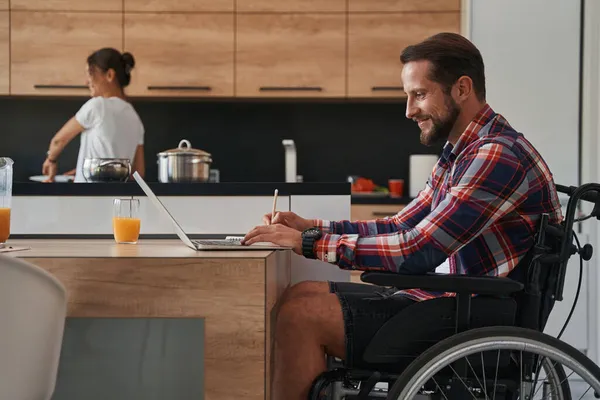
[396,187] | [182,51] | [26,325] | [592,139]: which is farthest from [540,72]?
[26,325]

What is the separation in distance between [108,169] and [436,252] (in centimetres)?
160

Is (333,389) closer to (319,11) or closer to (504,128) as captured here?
(504,128)

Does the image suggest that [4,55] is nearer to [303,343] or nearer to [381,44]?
[381,44]

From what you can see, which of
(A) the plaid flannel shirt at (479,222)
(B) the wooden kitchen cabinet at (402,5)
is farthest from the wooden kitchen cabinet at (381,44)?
(A) the plaid flannel shirt at (479,222)

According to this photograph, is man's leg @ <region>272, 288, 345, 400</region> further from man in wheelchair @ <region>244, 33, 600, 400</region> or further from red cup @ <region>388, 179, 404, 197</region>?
red cup @ <region>388, 179, 404, 197</region>

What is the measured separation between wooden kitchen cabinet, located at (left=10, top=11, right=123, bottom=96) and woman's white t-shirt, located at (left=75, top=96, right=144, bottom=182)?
38.2 inches

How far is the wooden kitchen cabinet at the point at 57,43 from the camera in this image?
450 cm

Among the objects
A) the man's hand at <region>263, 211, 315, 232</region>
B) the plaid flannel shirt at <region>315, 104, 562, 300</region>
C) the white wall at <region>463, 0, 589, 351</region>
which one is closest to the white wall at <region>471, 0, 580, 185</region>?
the white wall at <region>463, 0, 589, 351</region>

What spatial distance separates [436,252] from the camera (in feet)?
5.42

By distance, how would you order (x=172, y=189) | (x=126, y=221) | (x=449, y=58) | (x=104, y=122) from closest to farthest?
(x=449, y=58), (x=126, y=221), (x=172, y=189), (x=104, y=122)

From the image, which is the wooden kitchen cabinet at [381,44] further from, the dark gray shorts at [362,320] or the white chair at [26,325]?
the white chair at [26,325]

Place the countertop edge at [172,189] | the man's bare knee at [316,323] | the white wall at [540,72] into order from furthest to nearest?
the white wall at [540,72] → the countertop edge at [172,189] → the man's bare knee at [316,323]

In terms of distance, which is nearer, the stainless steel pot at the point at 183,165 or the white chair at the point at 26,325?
the white chair at the point at 26,325

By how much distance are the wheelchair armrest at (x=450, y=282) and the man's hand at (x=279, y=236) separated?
229 millimetres
